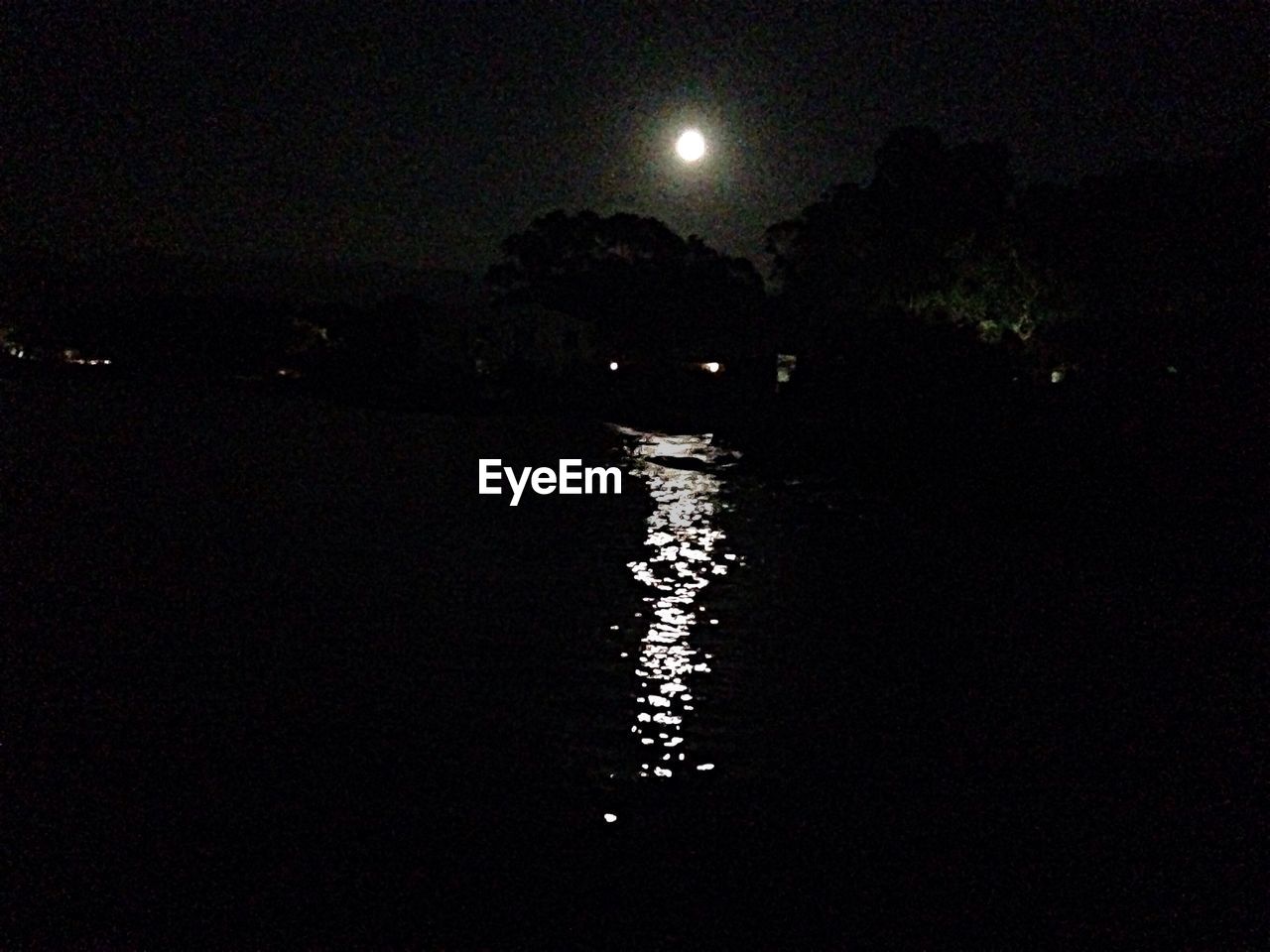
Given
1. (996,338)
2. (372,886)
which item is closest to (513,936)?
(372,886)

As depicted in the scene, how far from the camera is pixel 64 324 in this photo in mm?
115812

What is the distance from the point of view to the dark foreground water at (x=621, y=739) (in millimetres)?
6504

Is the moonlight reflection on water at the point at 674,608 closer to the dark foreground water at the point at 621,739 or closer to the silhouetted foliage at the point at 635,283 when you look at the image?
the dark foreground water at the point at 621,739

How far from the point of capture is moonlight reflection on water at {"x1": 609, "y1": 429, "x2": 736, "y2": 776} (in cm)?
903
